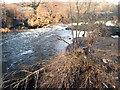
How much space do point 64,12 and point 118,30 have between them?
9977mm

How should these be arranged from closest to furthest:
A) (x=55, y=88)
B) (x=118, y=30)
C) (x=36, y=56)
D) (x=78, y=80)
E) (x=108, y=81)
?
(x=108, y=81) → (x=55, y=88) → (x=78, y=80) → (x=36, y=56) → (x=118, y=30)

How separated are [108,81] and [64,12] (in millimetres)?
17236

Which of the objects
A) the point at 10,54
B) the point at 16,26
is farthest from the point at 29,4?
the point at 10,54

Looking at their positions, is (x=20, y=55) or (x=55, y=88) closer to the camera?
(x=55, y=88)

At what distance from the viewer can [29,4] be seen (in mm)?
22844

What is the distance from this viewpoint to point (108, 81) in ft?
10.4

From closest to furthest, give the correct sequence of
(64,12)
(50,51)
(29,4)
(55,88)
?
1. (55,88)
2. (50,51)
3. (64,12)
4. (29,4)

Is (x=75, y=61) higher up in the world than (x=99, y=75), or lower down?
higher up

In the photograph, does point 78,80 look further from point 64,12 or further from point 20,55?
point 64,12

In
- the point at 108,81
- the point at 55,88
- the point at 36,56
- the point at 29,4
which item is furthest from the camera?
the point at 29,4

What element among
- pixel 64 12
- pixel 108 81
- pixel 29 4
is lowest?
pixel 108 81

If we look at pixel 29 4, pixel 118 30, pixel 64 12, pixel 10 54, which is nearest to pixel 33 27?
pixel 64 12

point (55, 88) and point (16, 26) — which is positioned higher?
point (16, 26)

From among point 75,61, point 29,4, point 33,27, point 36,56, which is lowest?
point 36,56
